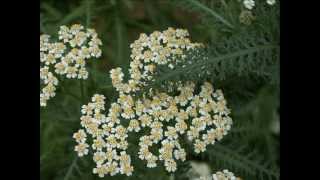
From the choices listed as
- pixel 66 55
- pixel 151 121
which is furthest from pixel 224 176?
pixel 66 55

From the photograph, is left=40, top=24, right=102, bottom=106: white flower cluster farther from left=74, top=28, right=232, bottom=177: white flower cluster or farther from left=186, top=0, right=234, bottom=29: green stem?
left=186, top=0, right=234, bottom=29: green stem

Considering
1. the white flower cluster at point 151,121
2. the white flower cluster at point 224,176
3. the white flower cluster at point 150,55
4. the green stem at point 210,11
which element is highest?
the green stem at point 210,11

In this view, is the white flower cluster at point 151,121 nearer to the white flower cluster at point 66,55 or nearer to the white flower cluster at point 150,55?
the white flower cluster at point 150,55

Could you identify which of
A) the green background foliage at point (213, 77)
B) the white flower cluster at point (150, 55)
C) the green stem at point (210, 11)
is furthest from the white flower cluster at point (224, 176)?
the green stem at point (210, 11)

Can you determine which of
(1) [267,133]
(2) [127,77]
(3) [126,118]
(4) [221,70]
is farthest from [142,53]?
(1) [267,133]

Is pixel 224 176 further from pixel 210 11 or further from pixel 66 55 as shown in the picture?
pixel 66 55
